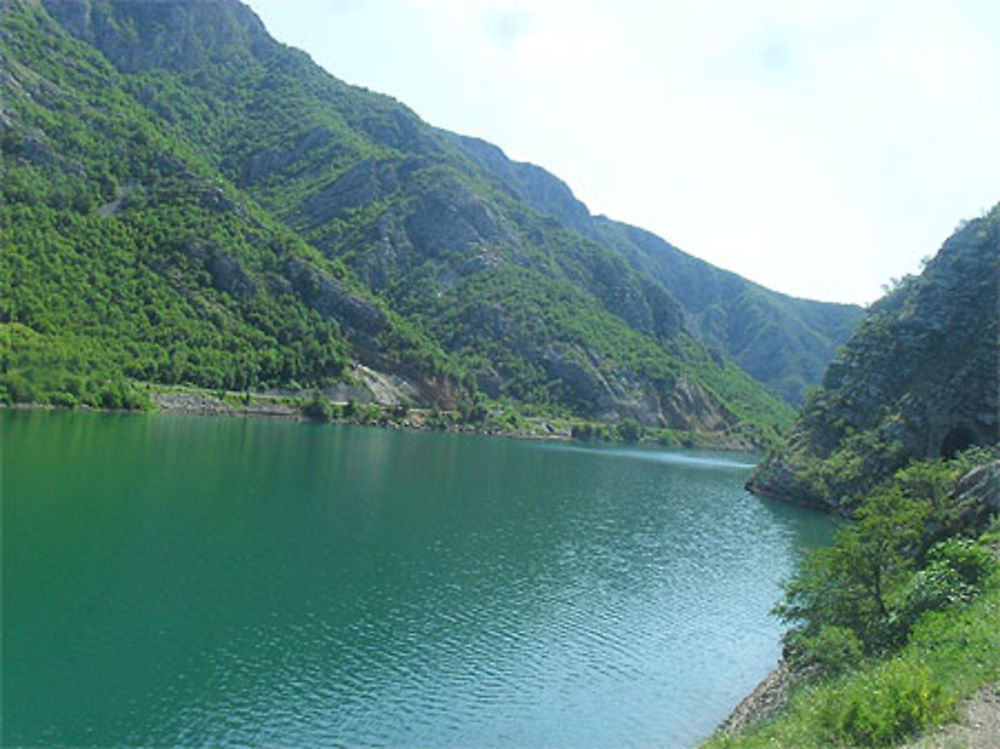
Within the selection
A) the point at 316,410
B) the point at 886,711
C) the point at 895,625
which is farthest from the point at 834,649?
the point at 316,410

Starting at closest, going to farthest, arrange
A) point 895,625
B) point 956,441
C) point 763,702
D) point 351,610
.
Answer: point 895,625 < point 763,702 < point 351,610 < point 956,441

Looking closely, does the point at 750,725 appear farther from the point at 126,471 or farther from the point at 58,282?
the point at 58,282

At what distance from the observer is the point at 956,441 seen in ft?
279

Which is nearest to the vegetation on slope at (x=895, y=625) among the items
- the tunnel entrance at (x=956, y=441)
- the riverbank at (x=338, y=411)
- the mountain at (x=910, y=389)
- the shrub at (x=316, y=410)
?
the mountain at (x=910, y=389)

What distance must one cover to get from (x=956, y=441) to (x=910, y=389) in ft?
24.7

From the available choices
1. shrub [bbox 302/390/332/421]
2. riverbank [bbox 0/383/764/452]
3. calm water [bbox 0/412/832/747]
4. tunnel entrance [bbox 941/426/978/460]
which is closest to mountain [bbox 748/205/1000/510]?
tunnel entrance [bbox 941/426/978/460]

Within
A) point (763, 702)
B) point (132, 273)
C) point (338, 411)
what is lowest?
point (763, 702)

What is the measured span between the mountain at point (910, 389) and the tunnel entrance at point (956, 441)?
115 mm

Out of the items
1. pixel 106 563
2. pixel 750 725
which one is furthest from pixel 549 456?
pixel 750 725

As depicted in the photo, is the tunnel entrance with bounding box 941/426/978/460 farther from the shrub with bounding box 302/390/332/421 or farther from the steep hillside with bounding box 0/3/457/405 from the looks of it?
the steep hillside with bounding box 0/3/457/405

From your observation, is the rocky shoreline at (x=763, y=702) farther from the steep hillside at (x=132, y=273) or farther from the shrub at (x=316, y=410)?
the shrub at (x=316, y=410)

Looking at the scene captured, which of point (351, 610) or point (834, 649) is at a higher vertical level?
point (834, 649)

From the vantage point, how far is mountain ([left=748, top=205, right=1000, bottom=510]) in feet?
271

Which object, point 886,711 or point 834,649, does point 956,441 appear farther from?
point 886,711
